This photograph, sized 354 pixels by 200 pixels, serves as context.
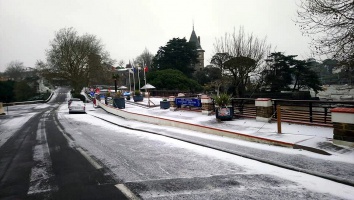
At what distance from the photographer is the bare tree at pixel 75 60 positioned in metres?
55.1

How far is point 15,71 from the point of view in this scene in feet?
378

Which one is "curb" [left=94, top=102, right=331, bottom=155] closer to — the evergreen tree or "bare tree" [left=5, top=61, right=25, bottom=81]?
the evergreen tree

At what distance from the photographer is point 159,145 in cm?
950

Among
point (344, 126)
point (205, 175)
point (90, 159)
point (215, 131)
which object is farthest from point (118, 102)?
point (344, 126)

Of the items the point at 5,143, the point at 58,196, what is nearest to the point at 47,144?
the point at 5,143

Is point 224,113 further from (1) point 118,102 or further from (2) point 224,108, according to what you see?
(1) point 118,102

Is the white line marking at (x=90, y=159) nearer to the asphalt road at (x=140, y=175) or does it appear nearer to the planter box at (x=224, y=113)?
the asphalt road at (x=140, y=175)

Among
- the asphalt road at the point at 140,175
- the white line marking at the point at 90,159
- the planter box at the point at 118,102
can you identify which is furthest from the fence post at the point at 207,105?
the planter box at the point at 118,102

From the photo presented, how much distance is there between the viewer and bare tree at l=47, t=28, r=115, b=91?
181ft

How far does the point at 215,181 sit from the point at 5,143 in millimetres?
10179

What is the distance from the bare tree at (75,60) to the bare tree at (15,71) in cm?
6863

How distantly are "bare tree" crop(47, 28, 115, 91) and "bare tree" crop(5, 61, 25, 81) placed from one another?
68.6 metres

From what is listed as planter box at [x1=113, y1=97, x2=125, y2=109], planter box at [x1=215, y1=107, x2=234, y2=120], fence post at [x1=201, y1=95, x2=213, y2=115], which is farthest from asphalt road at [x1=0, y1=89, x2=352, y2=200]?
planter box at [x1=113, y1=97, x2=125, y2=109]

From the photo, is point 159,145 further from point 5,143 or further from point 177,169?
point 5,143
